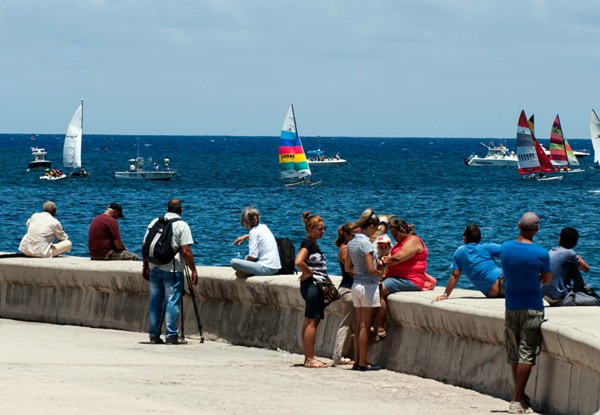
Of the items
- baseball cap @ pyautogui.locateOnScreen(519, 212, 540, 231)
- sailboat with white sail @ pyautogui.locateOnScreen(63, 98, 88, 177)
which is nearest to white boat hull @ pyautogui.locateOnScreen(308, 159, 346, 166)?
sailboat with white sail @ pyautogui.locateOnScreen(63, 98, 88, 177)

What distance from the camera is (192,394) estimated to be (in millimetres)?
10062

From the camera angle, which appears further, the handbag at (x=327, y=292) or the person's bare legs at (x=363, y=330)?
the handbag at (x=327, y=292)

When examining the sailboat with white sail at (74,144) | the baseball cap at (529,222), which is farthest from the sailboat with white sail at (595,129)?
the baseball cap at (529,222)

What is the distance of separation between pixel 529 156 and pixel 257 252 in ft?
369

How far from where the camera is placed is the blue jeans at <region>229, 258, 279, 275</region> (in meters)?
13.5

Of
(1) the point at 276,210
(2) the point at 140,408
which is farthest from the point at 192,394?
(1) the point at 276,210

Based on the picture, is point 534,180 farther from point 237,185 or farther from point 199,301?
point 199,301

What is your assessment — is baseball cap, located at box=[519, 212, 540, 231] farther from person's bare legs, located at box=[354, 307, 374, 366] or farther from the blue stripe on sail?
the blue stripe on sail

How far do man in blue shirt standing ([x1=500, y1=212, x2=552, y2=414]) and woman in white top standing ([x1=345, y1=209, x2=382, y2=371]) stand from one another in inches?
73.5

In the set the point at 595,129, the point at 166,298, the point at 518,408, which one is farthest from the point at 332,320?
the point at 595,129

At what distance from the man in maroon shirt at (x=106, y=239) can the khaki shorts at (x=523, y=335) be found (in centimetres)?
704

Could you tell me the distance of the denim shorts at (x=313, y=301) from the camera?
1220cm

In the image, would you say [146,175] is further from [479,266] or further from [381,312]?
[479,266]

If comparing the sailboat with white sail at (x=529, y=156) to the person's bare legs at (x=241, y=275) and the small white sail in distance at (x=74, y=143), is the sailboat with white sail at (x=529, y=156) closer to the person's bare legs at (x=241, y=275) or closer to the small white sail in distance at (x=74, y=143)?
the small white sail in distance at (x=74, y=143)
